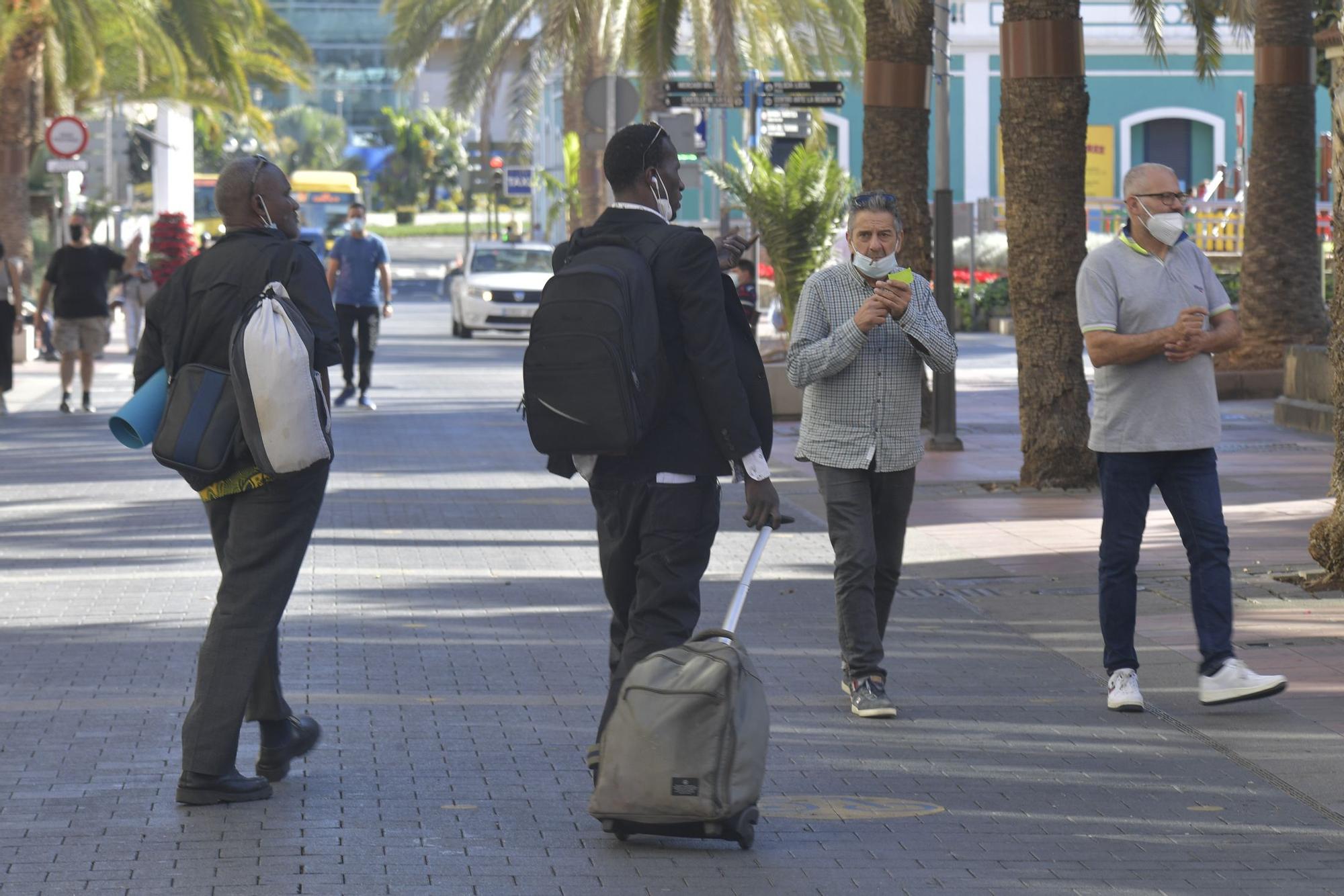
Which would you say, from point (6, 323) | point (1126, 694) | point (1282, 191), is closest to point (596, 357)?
point (1126, 694)

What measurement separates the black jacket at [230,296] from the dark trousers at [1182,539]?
2.79 meters

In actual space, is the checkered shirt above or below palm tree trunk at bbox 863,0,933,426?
below

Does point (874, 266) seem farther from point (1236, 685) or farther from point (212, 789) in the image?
point (212, 789)

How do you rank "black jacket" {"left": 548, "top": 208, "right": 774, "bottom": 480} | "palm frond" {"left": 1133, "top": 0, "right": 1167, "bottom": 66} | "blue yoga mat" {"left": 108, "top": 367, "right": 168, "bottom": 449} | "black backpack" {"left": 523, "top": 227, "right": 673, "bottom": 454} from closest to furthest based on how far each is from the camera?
"black backpack" {"left": 523, "top": 227, "right": 673, "bottom": 454} < "black jacket" {"left": 548, "top": 208, "right": 774, "bottom": 480} < "blue yoga mat" {"left": 108, "top": 367, "right": 168, "bottom": 449} < "palm frond" {"left": 1133, "top": 0, "right": 1167, "bottom": 66}

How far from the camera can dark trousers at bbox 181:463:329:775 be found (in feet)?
18.8

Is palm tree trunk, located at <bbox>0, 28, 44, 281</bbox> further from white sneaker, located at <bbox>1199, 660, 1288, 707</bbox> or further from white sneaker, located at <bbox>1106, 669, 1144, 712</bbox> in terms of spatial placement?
white sneaker, located at <bbox>1199, 660, 1288, 707</bbox>

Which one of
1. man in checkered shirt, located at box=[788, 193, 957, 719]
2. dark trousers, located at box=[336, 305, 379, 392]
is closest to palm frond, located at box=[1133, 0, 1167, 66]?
dark trousers, located at box=[336, 305, 379, 392]

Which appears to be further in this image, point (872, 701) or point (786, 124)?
point (786, 124)

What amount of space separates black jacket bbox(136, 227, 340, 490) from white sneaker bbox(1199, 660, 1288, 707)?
3166mm

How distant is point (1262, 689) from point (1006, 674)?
1079mm

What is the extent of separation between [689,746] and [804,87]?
17.1m

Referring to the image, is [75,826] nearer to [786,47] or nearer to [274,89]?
[786,47]

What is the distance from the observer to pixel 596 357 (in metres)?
5.34

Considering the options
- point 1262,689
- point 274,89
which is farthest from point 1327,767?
point 274,89
